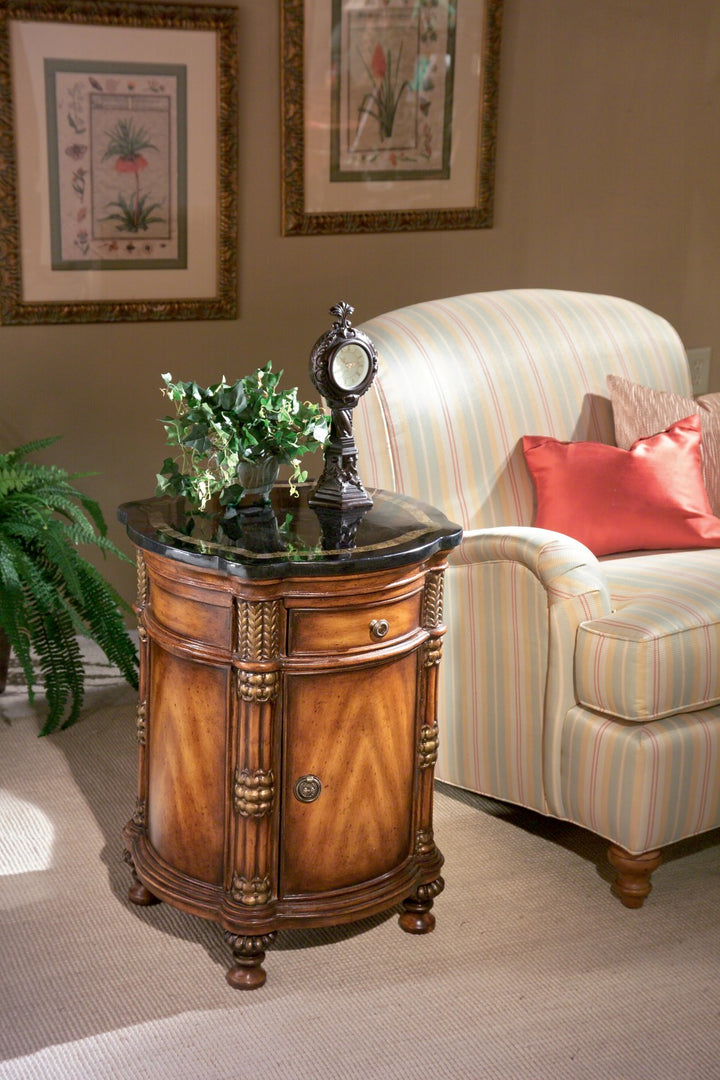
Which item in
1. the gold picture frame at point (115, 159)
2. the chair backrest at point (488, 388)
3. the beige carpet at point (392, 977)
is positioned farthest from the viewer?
the gold picture frame at point (115, 159)

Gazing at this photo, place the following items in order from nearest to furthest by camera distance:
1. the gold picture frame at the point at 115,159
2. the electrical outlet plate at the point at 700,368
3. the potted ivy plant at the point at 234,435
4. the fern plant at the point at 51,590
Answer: the potted ivy plant at the point at 234,435
the fern plant at the point at 51,590
the gold picture frame at the point at 115,159
the electrical outlet plate at the point at 700,368

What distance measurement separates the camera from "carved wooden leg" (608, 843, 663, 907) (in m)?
2.18

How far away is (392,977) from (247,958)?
239 millimetres

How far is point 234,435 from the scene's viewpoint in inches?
78.7

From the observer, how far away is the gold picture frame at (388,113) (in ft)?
10.4

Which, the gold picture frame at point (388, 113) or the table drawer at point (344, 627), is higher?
the gold picture frame at point (388, 113)

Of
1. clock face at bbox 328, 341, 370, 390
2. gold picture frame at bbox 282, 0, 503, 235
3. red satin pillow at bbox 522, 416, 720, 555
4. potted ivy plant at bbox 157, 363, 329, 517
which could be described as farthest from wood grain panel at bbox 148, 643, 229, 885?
gold picture frame at bbox 282, 0, 503, 235

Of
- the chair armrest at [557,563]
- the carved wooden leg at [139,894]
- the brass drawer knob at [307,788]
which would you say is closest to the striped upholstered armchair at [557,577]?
the chair armrest at [557,563]

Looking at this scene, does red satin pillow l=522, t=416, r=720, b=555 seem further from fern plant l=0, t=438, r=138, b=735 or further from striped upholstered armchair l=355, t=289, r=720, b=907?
fern plant l=0, t=438, r=138, b=735

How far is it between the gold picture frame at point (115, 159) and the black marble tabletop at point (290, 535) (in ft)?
3.84

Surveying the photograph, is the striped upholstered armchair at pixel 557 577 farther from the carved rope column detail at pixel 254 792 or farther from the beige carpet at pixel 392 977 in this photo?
the carved rope column detail at pixel 254 792

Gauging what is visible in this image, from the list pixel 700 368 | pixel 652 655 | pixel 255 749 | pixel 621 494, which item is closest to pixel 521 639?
pixel 652 655

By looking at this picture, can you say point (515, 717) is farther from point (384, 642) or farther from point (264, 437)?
point (264, 437)

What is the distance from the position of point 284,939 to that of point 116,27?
2.17 m
